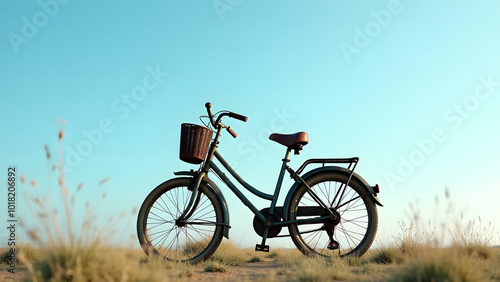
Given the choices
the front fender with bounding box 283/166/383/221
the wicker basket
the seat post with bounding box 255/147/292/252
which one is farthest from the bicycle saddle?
the wicker basket

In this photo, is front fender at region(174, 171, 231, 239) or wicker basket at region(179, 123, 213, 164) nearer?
wicker basket at region(179, 123, 213, 164)

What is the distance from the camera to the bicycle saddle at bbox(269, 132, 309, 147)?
5406mm

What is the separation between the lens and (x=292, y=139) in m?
5.43

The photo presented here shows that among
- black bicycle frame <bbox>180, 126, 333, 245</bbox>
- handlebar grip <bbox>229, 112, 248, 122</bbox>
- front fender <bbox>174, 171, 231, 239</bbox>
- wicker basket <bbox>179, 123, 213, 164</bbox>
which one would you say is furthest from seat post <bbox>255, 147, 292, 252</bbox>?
wicker basket <bbox>179, 123, 213, 164</bbox>

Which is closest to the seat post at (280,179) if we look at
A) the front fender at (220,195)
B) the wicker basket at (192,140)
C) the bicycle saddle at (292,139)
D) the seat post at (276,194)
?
the seat post at (276,194)

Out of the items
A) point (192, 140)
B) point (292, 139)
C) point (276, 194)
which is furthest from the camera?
point (276, 194)

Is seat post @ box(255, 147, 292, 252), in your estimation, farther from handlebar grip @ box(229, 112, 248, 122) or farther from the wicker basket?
the wicker basket

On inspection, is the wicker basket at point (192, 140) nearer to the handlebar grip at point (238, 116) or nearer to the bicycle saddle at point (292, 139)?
the handlebar grip at point (238, 116)

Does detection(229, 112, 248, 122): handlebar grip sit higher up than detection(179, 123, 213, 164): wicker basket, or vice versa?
detection(229, 112, 248, 122): handlebar grip

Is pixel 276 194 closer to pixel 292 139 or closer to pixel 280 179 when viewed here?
pixel 280 179

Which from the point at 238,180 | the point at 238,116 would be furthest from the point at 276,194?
the point at 238,116

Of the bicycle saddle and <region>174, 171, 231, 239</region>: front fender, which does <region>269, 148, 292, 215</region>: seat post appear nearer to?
the bicycle saddle

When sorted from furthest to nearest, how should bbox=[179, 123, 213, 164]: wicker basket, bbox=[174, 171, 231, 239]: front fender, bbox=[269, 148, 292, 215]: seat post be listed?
bbox=[269, 148, 292, 215]: seat post, bbox=[174, 171, 231, 239]: front fender, bbox=[179, 123, 213, 164]: wicker basket

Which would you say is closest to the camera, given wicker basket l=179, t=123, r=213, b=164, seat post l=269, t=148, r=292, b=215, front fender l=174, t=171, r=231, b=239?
wicker basket l=179, t=123, r=213, b=164
